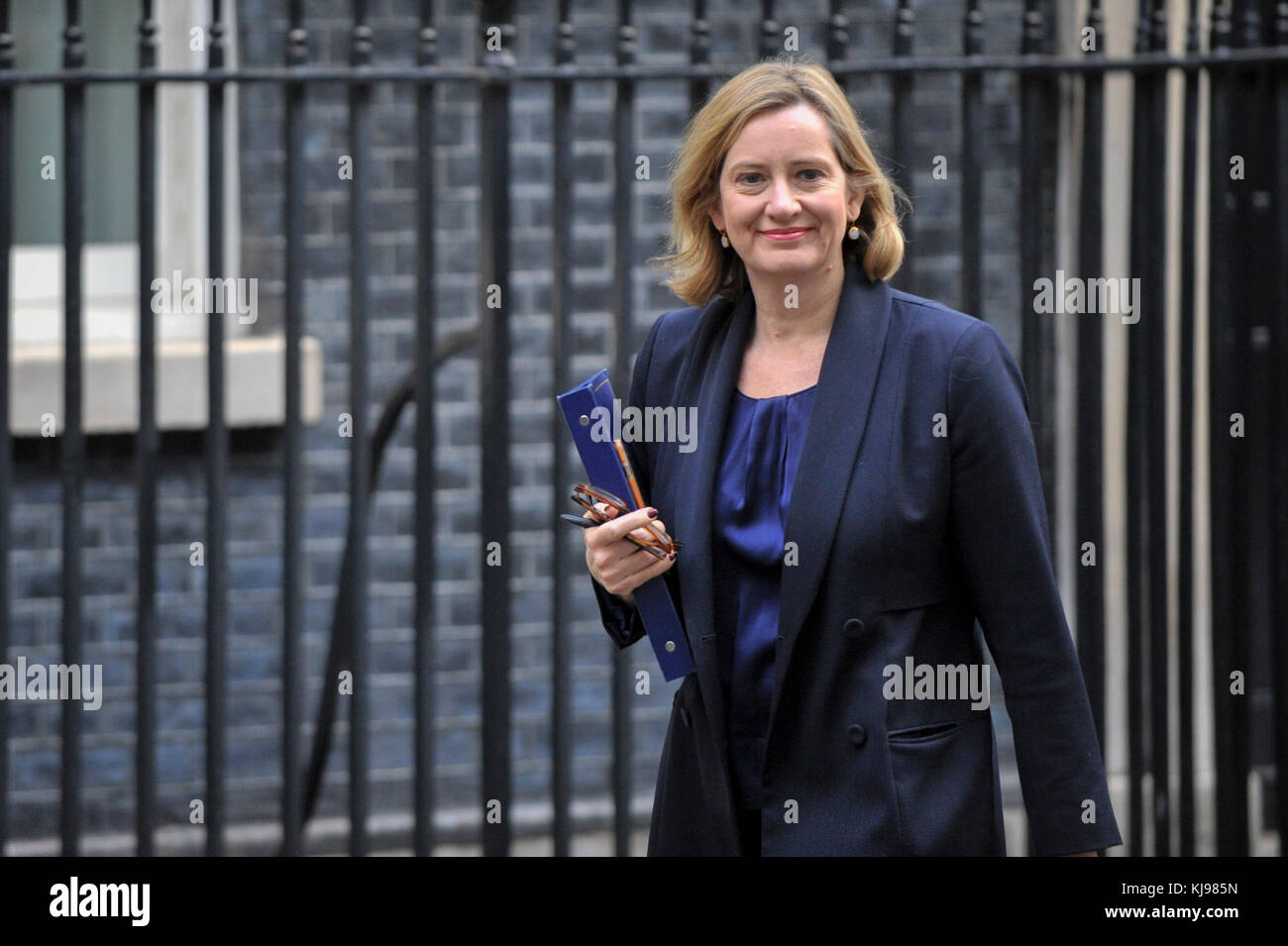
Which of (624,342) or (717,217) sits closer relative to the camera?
(717,217)

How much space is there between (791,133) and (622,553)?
73 cm

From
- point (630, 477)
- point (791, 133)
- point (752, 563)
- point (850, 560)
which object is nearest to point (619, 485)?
point (630, 477)

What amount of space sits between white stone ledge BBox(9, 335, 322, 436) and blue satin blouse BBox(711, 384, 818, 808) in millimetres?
2936

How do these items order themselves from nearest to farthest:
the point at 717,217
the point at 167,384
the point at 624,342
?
the point at 717,217 → the point at 624,342 → the point at 167,384

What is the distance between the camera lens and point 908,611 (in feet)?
8.37

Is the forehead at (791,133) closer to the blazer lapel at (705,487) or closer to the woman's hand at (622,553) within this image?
the blazer lapel at (705,487)

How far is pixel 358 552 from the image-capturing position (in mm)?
3910

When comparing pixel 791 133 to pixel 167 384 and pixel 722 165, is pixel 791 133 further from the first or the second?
pixel 167 384

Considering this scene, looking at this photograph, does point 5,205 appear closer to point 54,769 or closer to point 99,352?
point 99,352

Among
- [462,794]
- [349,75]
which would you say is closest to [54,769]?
[462,794]

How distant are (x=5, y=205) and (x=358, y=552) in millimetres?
1188

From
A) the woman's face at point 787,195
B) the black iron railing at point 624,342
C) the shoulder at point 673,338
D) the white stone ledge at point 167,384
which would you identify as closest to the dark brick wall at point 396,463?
the white stone ledge at point 167,384

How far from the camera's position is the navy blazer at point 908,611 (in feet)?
8.27

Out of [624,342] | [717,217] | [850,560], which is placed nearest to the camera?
[850,560]
